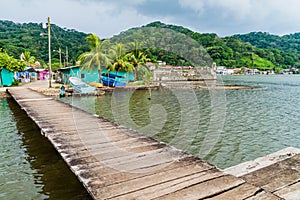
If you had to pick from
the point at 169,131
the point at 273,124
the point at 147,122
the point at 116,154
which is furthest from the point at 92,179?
the point at 273,124

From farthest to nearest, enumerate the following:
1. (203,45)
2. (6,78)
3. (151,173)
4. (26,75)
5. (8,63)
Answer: (203,45), (26,75), (6,78), (8,63), (151,173)

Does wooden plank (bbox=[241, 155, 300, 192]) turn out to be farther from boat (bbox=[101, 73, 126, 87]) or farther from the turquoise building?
the turquoise building

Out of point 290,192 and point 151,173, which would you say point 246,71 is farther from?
point 151,173

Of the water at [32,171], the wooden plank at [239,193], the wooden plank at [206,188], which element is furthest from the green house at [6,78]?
the wooden plank at [239,193]

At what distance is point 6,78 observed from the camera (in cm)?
2628

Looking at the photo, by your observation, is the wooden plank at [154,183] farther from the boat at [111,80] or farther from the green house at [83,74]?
the green house at [83,74]

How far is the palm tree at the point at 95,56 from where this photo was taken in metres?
28.6

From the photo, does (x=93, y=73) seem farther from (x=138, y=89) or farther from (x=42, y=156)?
(x=42, y=156)

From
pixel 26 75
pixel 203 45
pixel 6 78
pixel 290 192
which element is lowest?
pixel 290 192

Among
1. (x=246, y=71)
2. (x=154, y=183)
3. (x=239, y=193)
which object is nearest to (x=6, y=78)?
(x=154, y=183)

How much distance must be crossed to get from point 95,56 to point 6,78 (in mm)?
9460

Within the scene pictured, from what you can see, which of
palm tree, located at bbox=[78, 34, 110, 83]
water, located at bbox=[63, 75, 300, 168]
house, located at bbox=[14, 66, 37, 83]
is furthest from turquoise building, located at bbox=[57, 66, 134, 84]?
water, located at bbox=[63, 75, 300, 168]

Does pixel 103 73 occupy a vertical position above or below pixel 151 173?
above

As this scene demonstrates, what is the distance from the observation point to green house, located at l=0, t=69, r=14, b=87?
25861 millimetres
